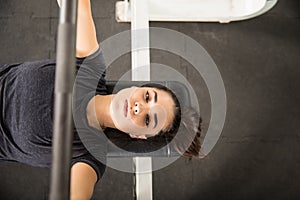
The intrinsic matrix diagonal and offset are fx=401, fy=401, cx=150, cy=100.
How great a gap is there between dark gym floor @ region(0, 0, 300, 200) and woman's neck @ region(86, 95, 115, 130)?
2.04ft

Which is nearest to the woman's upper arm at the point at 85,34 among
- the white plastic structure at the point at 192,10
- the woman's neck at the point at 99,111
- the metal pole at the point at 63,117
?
the woman's neck at the point at 99,111

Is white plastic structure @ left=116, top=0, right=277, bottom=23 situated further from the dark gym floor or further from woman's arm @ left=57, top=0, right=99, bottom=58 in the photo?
woman's arm @ left=57, top=0, right=99, bottom=58

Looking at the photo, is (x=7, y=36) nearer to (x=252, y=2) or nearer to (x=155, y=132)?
(x=155, y=132)

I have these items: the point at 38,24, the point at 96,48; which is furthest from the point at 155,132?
the point at 38,24

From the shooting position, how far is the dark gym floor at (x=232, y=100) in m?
1.75

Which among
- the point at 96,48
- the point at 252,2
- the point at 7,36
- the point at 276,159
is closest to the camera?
the point at 96,48

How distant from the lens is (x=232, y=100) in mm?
1896

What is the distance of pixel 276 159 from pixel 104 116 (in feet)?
3.49

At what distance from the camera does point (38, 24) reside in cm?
179

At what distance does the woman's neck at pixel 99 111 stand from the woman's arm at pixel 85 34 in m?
0.14

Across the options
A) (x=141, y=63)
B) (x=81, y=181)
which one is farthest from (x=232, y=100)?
(x=81, y=181)

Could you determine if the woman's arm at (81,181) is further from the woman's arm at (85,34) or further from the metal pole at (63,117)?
the metal pole at (63,117)

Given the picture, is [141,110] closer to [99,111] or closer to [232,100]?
[99,111]

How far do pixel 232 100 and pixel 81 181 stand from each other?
3.44 ft
